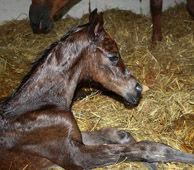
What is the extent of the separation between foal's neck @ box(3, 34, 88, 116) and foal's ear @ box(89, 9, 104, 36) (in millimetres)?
233

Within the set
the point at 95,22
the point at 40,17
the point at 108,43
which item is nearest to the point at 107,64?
the point at 108,43

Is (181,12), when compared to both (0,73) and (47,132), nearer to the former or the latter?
(0,73)

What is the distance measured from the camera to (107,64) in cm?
297

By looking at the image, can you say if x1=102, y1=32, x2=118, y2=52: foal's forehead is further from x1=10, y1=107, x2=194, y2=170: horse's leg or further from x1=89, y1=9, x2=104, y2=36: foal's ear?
x1=10, y1=107, x2=194, y2=170: horse's leg

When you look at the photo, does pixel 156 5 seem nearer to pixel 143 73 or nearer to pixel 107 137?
pixel 143 73

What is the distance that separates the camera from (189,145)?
10.1 feet

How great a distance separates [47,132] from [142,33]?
13.5 feet

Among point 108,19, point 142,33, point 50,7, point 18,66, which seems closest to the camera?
point 50,7

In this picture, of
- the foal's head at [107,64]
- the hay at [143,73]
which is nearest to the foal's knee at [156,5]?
the hay at [143,73]

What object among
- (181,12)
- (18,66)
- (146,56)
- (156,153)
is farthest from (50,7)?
(181,12)

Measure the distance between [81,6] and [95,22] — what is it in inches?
182

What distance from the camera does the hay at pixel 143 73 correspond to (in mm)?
3387

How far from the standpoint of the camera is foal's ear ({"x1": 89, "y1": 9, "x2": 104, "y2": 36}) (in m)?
2.79

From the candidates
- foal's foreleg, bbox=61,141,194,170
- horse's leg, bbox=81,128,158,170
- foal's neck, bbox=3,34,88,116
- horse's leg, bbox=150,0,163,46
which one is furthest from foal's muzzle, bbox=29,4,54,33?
foal's foreleg, bbox=61,141,194,170
